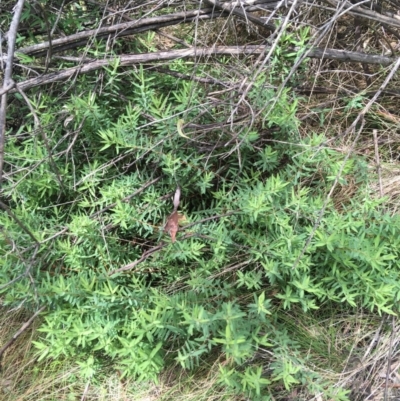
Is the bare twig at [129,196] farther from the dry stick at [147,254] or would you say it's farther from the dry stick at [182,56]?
the dry stick at [182,56]

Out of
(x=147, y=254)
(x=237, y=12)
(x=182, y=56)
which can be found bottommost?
(x=147, y=254)

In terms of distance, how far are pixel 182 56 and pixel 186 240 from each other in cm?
94

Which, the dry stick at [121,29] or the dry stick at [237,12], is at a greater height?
the dry stick at [237,12]

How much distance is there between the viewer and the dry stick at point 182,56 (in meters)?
1.98

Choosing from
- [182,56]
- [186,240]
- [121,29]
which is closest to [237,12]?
[182,56]

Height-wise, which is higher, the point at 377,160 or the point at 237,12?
the point at 237,12

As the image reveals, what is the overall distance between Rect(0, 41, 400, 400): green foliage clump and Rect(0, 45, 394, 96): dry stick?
3.0 inches

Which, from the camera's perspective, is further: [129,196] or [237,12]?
[237,12]

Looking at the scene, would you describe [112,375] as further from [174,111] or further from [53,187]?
[174,111]

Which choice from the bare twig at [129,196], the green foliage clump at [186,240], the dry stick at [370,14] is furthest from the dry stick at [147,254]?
the dry stick at [370,14]

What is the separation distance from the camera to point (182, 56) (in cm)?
207

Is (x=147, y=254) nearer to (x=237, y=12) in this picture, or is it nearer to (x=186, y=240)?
(x=186, y=240)

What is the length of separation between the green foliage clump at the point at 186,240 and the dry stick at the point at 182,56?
0.25 feet

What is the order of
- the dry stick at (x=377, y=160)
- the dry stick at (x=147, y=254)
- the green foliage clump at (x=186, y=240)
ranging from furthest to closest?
1. the dry stick at (x=377, y=160)
2. the dry stick at (x=147, y=254)
3. the green foliage clump at (x=186, y=240)
